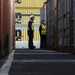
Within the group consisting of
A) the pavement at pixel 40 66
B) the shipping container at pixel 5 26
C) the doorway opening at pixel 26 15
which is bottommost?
the pavement at pixel 40 66

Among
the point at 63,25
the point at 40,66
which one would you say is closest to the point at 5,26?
the point at 40,66

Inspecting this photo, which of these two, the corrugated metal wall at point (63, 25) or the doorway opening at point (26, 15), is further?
the doorway opening at point (26, 15)

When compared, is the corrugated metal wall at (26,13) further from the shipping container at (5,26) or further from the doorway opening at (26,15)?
the shipping container at (5,26)

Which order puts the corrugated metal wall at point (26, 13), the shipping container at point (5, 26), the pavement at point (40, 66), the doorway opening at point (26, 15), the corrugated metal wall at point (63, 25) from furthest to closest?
the corrugated metal wall at point (26, 13) → the doorway opening at point (26, 15) → the corrugated metal wall at point (63, 25) → the shipping container at point (5, 26) → the pavement at point (40, 66)

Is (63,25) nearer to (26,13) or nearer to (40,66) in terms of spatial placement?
(40,66)

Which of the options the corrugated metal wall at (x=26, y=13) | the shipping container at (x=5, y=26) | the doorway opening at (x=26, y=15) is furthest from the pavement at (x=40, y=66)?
the corrugated metal wall at (x=26, y=13)

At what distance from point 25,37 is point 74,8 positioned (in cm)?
1900

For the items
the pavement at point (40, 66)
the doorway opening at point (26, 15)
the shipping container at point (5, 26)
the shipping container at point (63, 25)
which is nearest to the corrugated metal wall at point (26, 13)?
the doorway opening at point (26, 15)

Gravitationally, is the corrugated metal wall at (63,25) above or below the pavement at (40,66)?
above

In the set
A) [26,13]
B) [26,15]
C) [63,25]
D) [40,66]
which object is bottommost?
[40,66]

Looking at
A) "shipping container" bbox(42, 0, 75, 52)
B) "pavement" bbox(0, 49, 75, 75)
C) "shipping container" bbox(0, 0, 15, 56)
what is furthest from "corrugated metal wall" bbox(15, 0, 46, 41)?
"pavement" bbox(0, 49, 75, 75)

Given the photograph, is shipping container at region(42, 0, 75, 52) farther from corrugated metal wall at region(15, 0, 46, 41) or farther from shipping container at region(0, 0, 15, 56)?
corrugated metal wall at region(15, 0, 46, 41)

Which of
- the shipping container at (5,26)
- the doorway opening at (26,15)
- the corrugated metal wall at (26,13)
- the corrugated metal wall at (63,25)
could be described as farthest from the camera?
the corrugated metal wall at (26,13)

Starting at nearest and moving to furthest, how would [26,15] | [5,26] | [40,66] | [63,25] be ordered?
[40,66], [5,26], [63,25], [26,15]
